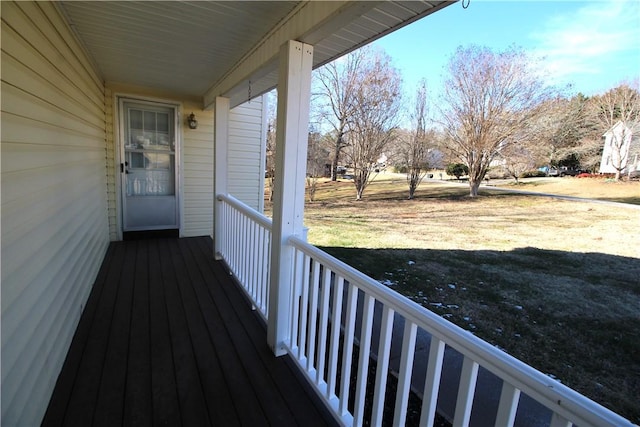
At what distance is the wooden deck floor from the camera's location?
5.48ft

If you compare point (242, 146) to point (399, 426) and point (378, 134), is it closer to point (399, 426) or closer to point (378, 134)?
point (399, 426)

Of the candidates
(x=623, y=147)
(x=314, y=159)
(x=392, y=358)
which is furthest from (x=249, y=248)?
(x=623, y=147)

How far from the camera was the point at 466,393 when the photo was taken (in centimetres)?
98

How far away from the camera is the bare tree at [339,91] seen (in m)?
11.5

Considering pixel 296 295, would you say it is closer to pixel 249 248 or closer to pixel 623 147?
pixel 249 248

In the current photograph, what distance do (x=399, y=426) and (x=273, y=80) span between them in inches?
125

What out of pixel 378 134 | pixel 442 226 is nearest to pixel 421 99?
pixel 378 134

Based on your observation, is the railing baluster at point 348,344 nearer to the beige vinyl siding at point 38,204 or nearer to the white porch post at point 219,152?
the beige vinyl siding at point 38,204

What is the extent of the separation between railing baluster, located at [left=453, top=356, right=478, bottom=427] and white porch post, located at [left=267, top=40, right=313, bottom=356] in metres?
1.39

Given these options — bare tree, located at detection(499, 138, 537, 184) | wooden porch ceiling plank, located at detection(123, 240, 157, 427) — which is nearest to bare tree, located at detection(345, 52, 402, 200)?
bare tree, located at detection(499, 138, 537, 184)

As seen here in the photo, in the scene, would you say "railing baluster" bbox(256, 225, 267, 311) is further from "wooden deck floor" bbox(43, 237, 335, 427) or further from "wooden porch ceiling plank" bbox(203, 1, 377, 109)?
"wooden porch ceiling plank" bbox(203, 1, 377, 109)

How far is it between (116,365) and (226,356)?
2.20ft

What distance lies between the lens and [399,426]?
1.24 metres

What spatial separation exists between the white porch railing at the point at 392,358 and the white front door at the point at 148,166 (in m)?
2.45
